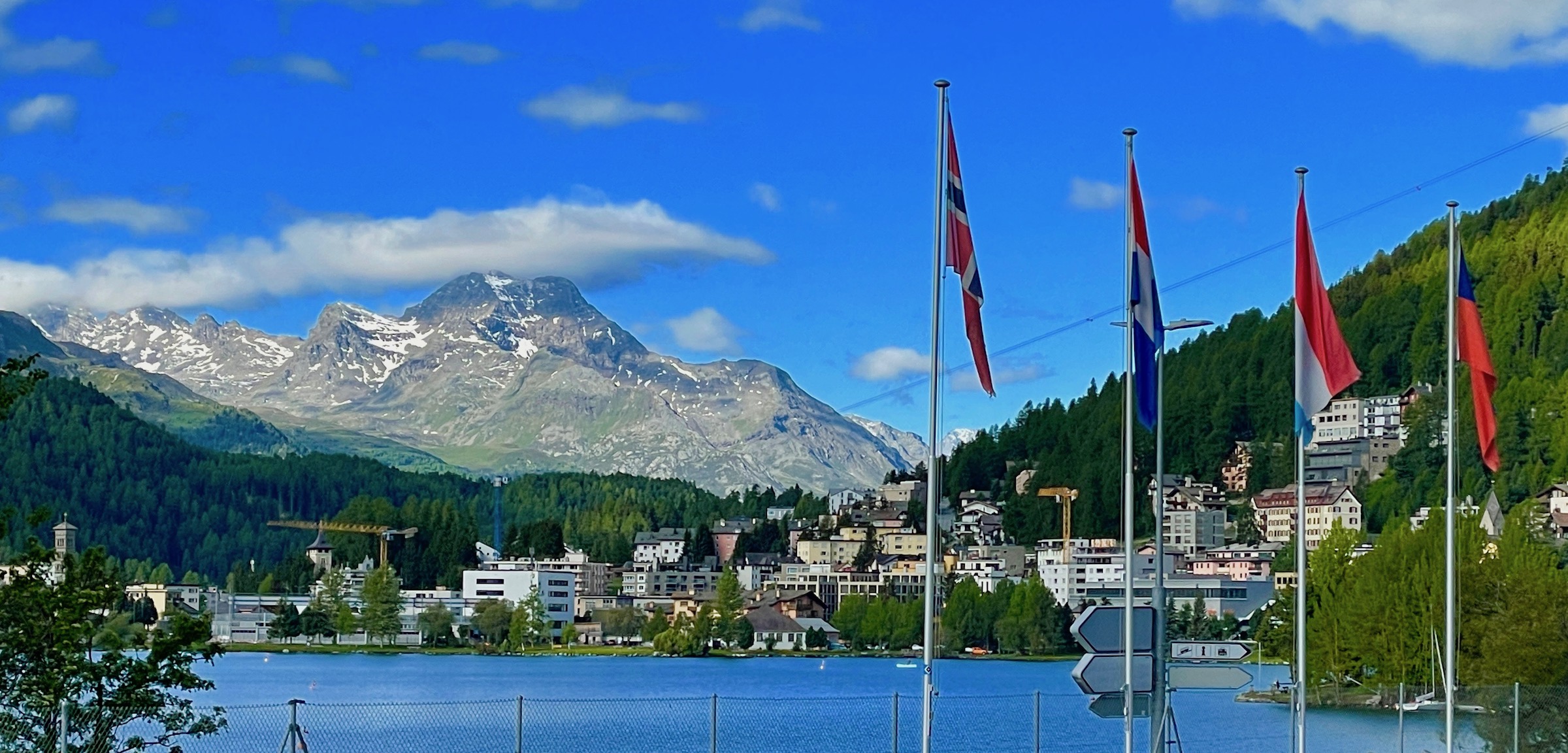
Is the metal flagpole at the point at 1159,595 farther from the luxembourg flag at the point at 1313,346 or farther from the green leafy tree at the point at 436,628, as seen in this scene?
the green leafy tree at the point at 436,628

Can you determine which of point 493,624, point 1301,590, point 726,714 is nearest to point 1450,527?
point 1301,590

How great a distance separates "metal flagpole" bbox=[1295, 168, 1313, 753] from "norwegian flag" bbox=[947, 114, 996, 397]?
5.16 m

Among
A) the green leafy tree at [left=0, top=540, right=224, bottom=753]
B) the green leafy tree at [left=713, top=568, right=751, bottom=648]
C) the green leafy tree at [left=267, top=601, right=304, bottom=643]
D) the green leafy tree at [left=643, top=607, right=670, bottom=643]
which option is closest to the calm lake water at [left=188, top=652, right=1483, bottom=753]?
the green leafy tree at [left=0, top=540, right=224, bottom=753]

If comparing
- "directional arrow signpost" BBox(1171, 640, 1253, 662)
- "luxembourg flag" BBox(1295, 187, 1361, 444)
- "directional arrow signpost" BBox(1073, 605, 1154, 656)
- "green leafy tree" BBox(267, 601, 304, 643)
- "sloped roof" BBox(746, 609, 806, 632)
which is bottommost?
"green leafy tree" BBox(267, 601, 304, 643)

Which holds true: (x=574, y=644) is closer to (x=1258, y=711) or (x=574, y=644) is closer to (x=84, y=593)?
(x=1258, y=711)

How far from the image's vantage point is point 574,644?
197625mm

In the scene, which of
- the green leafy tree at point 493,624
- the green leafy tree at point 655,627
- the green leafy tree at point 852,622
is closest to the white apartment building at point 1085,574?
the green leafy tree at point 852,622

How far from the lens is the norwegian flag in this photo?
2130 cm

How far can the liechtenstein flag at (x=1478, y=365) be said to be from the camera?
82.3 feet

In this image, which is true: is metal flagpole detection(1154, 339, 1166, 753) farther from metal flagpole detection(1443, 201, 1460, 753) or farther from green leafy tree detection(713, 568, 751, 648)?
green leafy tree detection(713, 568, 751, 648)

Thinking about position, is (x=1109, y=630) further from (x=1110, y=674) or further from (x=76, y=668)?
(x=76, y=668)

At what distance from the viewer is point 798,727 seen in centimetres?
6306

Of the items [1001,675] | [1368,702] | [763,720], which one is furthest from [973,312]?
[1001,675]

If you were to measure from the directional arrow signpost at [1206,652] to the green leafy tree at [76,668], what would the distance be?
9727 mm
